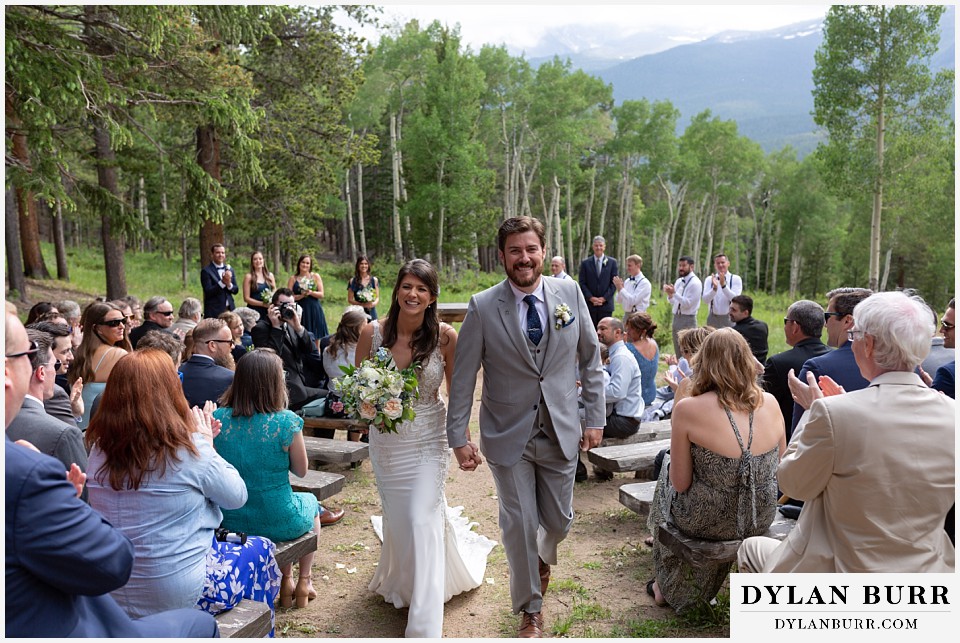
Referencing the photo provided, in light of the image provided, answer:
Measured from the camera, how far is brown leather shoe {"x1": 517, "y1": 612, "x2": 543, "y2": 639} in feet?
12.8

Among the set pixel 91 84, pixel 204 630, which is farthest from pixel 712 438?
pixel 91 84

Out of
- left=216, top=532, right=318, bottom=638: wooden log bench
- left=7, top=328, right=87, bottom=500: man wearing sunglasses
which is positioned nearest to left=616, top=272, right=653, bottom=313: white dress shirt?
left=216, top=532, right=318, bottom=638: wooden log bench

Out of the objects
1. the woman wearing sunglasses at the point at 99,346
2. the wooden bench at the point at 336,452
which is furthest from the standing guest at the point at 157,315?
the wooden bench at the point at 336,452

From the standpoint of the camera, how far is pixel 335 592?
458 cm

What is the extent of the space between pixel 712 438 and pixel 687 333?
189 cm

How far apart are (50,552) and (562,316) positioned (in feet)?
8.92

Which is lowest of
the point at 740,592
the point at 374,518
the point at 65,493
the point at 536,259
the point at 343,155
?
the point at 374,518

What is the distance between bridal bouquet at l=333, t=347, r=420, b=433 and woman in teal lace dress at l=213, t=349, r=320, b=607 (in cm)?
35

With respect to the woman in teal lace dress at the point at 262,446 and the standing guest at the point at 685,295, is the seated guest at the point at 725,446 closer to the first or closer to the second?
the woman in teal lace dress at the point at 262,446

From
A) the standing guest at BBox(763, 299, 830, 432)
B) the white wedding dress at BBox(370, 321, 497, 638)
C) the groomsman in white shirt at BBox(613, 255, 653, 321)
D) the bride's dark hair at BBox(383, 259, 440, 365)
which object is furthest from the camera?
the groomsman in white shirt at BBox(613, 255, 653, 321)

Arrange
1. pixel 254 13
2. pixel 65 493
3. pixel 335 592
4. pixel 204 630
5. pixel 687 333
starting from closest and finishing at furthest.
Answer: pixel 65 493
pixel 204 630
pixel 335 592
pixel 687 333
pixel 254 13

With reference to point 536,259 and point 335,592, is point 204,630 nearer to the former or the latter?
point 335,592

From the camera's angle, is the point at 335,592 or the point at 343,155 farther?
the point at 343,155

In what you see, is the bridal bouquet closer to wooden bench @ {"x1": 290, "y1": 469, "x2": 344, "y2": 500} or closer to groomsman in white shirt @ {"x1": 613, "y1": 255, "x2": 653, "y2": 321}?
wooden bench @ {"x1": 290, "y1": 469, "x2": 344, "y2": 500}
